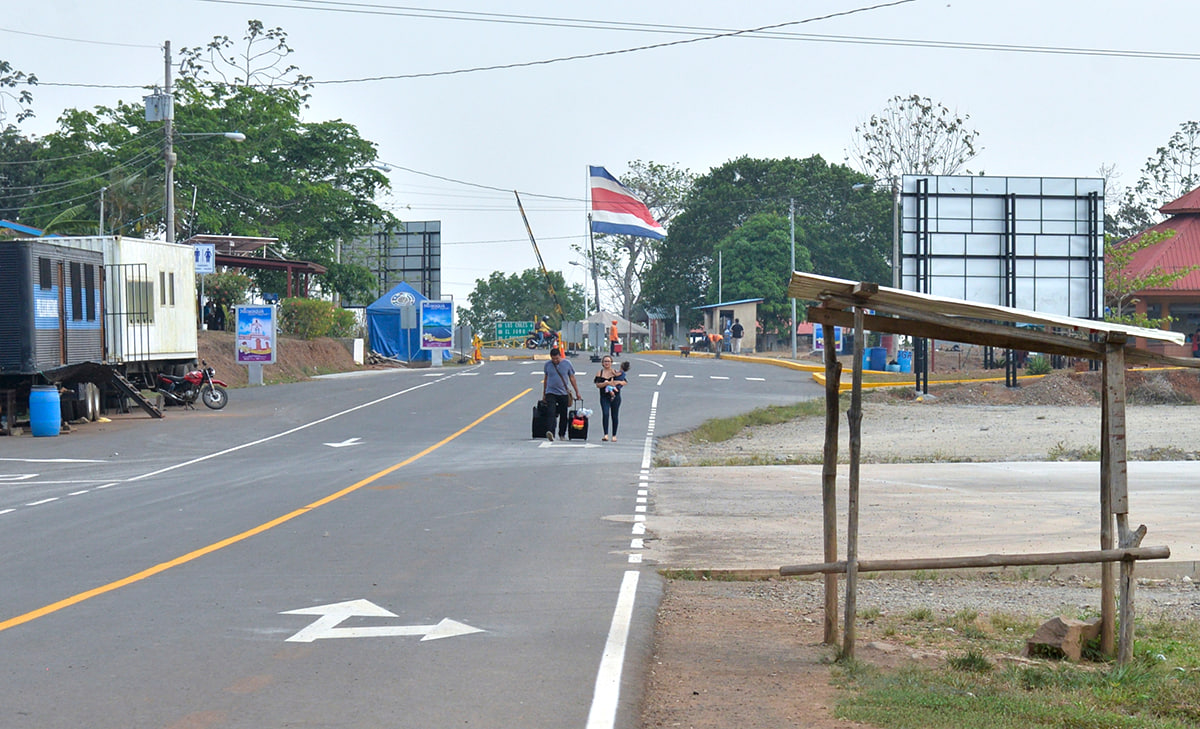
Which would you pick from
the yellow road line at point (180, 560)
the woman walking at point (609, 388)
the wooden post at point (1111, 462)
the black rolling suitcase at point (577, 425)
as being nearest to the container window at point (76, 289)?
the black rolling suitcase at point (577, 425)

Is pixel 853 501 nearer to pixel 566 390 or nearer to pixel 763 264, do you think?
pixel 566 390

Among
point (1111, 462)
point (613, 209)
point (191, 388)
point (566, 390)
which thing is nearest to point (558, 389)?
point (566, 390)

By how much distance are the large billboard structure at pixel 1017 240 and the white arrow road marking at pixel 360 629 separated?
1320 inches

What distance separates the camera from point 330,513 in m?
15.0

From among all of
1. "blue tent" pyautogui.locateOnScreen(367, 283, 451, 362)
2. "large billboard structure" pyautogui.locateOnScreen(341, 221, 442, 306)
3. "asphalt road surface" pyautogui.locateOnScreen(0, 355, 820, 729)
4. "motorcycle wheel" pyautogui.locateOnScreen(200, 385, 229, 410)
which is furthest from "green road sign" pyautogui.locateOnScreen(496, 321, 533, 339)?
"asphalt road surface" pyautogui.locateOnScreen(0, 355, 820, 729)

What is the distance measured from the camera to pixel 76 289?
29.2m

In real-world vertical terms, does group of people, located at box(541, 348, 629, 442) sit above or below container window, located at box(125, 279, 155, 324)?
below

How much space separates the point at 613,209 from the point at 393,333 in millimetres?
11870

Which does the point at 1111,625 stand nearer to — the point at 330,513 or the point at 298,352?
the point at 330,513

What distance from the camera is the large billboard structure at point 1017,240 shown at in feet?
134

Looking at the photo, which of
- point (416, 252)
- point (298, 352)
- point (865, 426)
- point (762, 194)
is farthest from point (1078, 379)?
point (762, 194)

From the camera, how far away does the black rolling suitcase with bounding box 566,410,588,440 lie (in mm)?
25766

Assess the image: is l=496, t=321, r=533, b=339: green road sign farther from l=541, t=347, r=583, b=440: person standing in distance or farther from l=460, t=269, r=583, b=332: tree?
l=541, t=347, r=583, b=440: person standing in distance

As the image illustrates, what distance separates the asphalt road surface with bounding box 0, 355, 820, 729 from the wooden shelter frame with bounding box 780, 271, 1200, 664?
1.46 m
